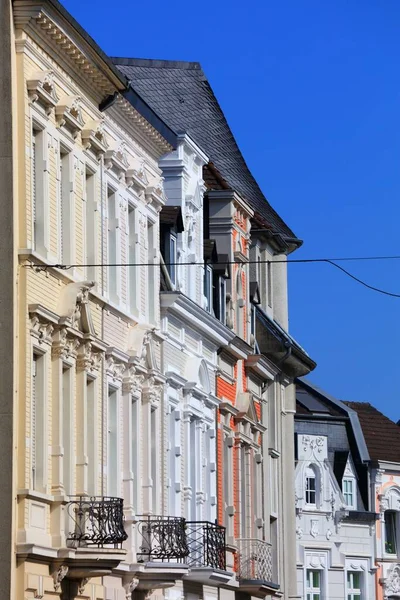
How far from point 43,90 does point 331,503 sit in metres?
40.8

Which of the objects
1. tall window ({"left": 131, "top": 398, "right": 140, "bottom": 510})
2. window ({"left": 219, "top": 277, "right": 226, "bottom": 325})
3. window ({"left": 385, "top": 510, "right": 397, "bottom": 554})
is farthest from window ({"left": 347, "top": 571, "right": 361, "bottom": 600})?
tall window ({"left": 131, "top": 398, "right": 140, "bottom": 510})

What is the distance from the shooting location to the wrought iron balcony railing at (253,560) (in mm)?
43625

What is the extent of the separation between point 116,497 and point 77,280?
11.9ft

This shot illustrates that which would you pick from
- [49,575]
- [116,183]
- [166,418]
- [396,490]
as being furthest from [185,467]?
[396,490]

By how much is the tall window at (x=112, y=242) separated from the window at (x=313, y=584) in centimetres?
3326

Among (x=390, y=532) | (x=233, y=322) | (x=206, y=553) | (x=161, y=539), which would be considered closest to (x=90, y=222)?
(x=161, y=539)

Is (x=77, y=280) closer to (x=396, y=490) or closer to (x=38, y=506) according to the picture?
(x=38, y=506)

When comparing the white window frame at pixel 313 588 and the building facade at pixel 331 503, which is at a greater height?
the building facade at pixel 331 503

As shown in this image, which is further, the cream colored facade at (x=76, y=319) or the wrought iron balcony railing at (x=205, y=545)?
the wrought iron balcony railing at (x=205, y=545)

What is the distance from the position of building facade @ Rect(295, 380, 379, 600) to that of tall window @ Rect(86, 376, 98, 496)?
3392 centimetres

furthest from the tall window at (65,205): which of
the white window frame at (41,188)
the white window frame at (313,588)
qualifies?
the white window frame at (313,588)

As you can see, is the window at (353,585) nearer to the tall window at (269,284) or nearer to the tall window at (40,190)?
the tall window at (269,284)

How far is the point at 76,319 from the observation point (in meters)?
29.7

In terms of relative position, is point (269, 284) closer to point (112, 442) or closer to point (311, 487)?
point (311, 487)
